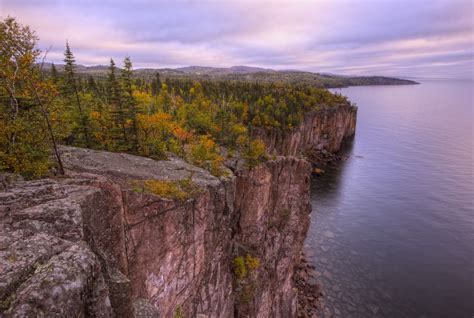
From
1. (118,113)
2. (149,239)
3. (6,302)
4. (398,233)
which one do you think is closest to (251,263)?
(149,239)

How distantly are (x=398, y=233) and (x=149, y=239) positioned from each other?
172ft

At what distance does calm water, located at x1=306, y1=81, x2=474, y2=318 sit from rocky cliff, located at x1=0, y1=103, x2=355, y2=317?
414 inches

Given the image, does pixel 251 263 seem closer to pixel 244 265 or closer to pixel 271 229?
pixel 244 265

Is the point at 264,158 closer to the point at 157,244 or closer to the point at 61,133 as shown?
the point at 157,244

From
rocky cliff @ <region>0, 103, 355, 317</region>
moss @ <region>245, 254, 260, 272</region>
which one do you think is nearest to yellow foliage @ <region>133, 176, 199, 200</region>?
rocky cliff @ <region>0, 103, 355, 317</region>

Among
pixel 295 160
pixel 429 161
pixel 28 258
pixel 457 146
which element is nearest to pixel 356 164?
pixel 429 161

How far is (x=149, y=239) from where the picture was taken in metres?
17.5

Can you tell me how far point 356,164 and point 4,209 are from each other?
96.8m

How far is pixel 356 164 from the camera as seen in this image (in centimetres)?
9356

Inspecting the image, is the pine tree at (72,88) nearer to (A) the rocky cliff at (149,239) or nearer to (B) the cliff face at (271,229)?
(A) the rocky cliff at (149,239)

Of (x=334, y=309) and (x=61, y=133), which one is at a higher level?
(x=61, y=133)

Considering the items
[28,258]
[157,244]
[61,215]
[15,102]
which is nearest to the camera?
[28,258]

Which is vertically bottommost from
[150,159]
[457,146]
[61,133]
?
[457,146]

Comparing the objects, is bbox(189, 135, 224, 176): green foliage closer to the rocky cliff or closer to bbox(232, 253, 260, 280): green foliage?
the rocky cliff
